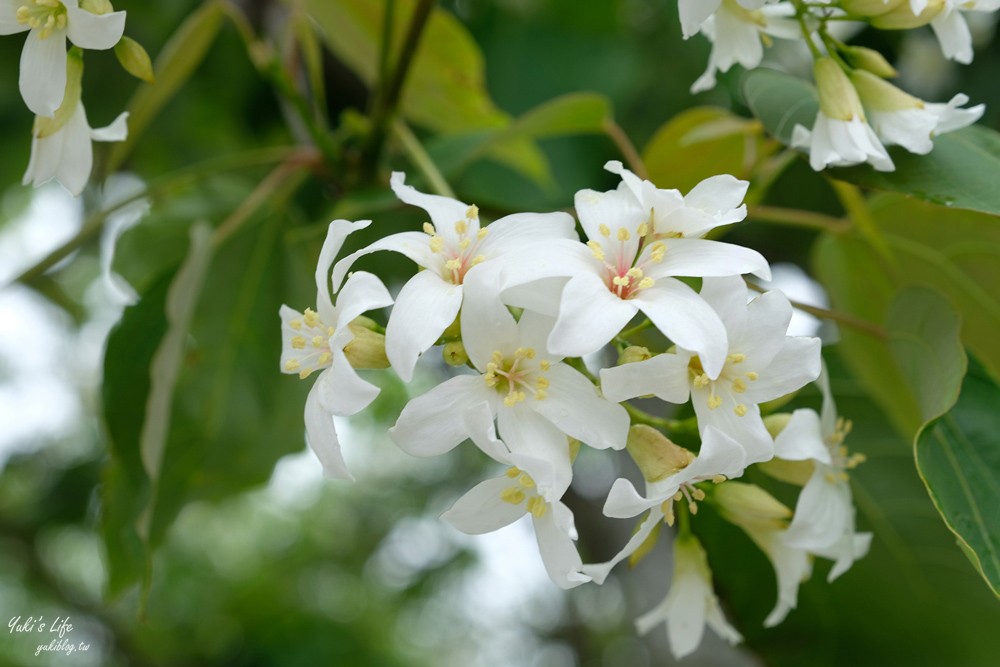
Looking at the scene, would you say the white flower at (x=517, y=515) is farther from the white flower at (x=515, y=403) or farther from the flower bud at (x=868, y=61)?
the flower bud at (x=868, y=61)

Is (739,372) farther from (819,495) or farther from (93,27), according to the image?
(93,27)

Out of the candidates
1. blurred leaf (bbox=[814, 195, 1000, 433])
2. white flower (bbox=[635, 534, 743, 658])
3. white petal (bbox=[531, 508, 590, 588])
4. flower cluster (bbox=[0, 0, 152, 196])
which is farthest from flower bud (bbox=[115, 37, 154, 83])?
blurred leaf (bbox=[814, 195, 1000, 433])

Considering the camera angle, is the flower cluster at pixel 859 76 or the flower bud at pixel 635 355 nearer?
the flower bud at pixel 635 355

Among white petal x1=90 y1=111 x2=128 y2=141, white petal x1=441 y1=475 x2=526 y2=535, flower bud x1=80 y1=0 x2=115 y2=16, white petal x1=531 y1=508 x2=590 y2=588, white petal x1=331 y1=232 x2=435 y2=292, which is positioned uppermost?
flower bud x1=80 y1=0 x2=115 y2=16

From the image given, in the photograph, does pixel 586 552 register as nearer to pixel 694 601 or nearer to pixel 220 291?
pixel 220 291

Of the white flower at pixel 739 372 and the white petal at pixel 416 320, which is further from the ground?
the white petal at pixel 416 320

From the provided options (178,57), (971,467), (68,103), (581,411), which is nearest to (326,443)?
(581,411)

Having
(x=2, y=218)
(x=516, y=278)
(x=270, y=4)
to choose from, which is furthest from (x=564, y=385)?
(x=2, y=218)

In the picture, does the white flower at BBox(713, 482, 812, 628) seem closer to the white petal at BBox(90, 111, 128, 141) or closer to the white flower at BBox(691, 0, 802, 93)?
the white flower at BBox(691, 0, 802, 93)

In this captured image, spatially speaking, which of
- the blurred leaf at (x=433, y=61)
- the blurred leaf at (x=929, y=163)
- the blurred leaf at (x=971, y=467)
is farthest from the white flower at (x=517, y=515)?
the blurred leaf at (x=433, y=61)
